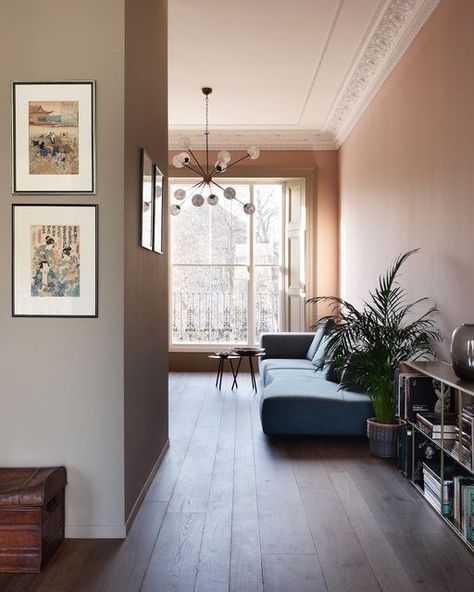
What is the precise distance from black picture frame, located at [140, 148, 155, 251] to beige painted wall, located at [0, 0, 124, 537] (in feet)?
1.37

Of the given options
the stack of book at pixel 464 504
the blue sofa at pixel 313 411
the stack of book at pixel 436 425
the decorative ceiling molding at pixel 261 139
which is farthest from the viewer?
the decorative ceiling molding at pixel 261 139

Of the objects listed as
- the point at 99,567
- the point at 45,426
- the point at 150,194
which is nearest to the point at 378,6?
the point at 150,194

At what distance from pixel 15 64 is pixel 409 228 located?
116 inches

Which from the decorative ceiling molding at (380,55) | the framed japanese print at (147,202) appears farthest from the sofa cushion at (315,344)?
the framed japanese print at (147,202)

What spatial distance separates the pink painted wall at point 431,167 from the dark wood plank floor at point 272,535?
1138 millimetres

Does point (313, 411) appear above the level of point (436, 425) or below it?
below

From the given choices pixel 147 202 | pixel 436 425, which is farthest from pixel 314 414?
pixel 147 202

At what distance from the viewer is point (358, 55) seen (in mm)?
4875

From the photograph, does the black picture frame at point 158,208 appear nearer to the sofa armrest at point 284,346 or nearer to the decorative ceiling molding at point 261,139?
the sofa armrest at point 284,346

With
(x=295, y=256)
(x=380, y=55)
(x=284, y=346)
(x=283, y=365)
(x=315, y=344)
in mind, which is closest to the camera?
(x=380, y=55)

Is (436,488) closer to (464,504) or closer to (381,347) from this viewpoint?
(464,504)

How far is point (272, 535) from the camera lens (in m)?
2.57

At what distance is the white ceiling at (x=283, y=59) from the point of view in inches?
161

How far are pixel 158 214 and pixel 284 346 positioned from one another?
11.4ft
